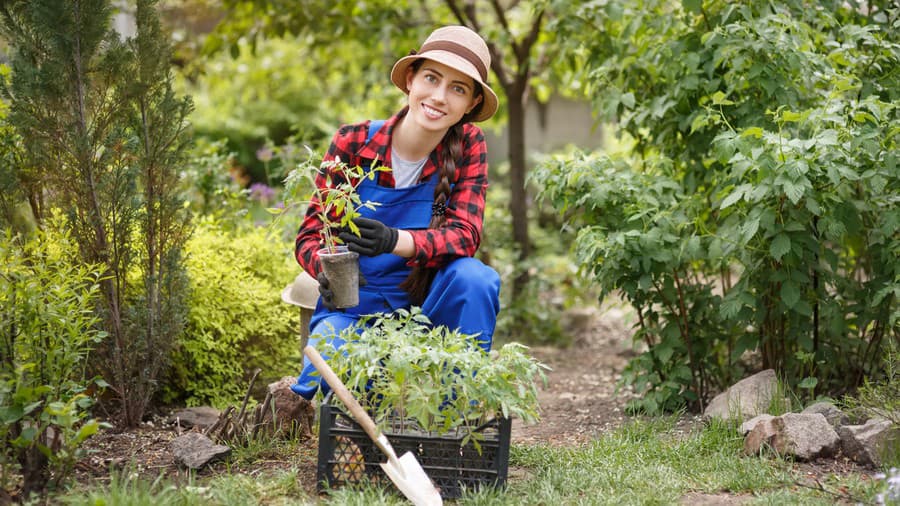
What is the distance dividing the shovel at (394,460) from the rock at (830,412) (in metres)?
1.63

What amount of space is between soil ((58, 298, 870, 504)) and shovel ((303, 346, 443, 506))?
0.36 metres

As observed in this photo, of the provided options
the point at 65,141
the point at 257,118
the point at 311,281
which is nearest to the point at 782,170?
the point at 311,281

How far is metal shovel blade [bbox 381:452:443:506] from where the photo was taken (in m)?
2.61

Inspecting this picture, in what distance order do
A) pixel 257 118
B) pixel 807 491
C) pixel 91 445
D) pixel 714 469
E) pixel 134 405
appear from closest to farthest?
1. pixel 807 491
2. pixel 714 469
3. pixel 91 445
4. pixel 134 405
5. pixel 257 118

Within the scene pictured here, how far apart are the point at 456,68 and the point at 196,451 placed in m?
1.63

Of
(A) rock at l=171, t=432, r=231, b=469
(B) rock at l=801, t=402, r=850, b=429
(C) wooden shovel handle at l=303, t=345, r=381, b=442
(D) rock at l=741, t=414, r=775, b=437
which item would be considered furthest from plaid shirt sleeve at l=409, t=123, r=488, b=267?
(B) rock at l=801, t=402, r=850, b=429

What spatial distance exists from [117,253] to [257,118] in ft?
32.5

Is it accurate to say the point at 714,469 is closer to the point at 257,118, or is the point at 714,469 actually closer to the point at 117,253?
the point at 117,253

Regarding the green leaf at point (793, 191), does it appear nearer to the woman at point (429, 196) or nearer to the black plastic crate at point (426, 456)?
the woman at point (429, 196)

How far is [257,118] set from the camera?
42.6 ft

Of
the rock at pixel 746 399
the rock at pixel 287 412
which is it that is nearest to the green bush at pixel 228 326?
the rock at pixel 287 412

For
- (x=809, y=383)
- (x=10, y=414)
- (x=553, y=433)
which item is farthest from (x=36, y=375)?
(x=809, y=383)

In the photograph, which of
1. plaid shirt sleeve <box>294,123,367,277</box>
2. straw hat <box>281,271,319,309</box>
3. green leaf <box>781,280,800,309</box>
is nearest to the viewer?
A: plaid shirt sleeve <box>294,123,367,277</box>

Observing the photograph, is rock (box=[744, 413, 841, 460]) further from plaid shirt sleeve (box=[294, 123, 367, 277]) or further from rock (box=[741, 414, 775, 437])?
plaid shirt sleeve (box=[294, 123, 367, 277])
